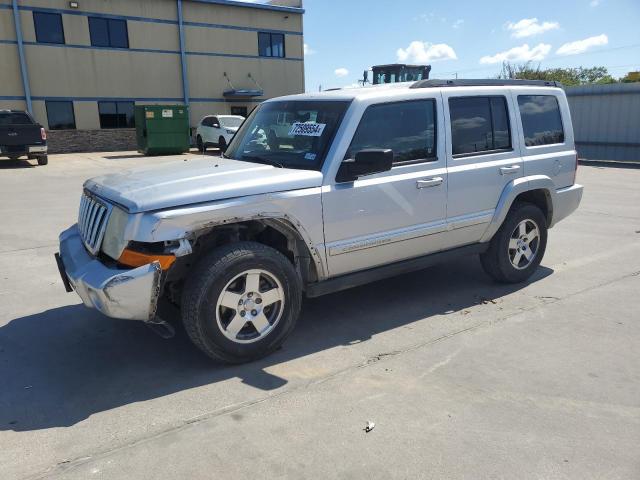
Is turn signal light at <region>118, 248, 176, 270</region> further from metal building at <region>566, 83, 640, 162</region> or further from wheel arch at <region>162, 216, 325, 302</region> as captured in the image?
metal building at <region>566, 83, 640, 162</region>

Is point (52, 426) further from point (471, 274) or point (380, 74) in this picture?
point (380, 74)

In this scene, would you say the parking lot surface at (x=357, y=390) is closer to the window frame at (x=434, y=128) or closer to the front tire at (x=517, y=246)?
the front tire at (x=517, y=246)

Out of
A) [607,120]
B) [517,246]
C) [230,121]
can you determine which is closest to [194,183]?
[517,246]

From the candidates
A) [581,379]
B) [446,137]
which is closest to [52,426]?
[581,379]

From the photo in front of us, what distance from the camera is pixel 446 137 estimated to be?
4.50 m

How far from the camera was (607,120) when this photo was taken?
19.9 m

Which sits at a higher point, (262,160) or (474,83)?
(474,83)

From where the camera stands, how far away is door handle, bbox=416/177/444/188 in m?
4.30

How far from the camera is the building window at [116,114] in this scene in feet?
87.3

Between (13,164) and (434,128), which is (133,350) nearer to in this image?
(434,128)

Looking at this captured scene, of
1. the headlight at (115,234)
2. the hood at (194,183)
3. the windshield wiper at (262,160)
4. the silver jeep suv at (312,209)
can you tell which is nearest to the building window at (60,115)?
the silver jeep suv at (312,209)

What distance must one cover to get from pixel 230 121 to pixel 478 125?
2036cm

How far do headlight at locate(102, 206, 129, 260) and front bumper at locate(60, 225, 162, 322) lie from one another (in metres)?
0.11

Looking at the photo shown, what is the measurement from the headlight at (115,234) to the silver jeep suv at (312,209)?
14 mm
